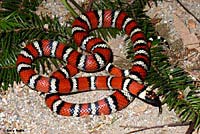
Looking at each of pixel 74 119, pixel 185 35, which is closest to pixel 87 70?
pixel 74 119

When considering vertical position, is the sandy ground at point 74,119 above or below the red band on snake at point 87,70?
below

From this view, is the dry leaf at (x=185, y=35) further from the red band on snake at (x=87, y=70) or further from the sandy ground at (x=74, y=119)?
the sandy ground at (x=74, y=119)

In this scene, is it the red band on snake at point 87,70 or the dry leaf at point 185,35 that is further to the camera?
the dry leaf at point 185,35

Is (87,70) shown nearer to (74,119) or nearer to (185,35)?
(74,119)

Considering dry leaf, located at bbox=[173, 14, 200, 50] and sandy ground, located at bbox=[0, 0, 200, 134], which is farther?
dry leaf, located at bbox=[173, 14, 200, 50]

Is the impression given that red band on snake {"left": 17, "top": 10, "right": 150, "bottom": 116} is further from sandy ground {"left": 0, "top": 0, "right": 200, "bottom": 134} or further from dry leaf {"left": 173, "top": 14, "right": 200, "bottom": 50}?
dry leaf {"left": 173, "top": 14, "right": 200, "bottom": 50}

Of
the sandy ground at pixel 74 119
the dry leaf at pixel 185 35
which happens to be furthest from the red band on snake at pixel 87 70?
the dry leaf at pixel 185 35

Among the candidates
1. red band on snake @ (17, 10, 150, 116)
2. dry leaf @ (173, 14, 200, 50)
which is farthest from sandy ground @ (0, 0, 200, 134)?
dry leaf @ (173, 14, 200, 50)

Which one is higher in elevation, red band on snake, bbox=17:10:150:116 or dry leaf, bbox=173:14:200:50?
dry leaf, bbox=173:14:200:50
